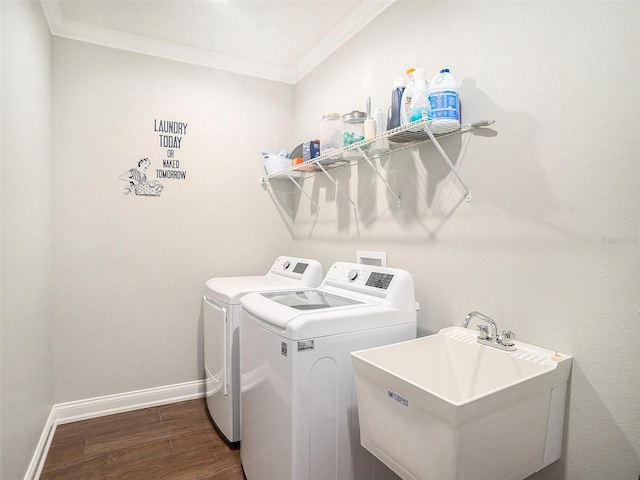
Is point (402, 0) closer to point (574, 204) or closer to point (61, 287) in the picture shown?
point (574, 204)

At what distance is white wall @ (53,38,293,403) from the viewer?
2391mm

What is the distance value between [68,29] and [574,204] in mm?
2942

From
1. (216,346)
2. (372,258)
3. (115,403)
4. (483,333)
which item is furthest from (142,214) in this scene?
(483,333)

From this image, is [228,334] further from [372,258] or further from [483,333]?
[483,333]

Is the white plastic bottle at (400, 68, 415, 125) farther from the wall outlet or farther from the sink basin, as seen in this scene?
the sink basin

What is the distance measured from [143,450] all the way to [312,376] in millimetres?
1380

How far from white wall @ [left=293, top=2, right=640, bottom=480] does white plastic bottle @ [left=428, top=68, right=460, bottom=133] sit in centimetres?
11

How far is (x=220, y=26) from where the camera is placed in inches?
94.2

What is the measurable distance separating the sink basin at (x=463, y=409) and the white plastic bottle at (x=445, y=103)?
2.81ft

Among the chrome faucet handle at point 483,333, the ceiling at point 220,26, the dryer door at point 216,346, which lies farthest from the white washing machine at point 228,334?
the ceiling at point 220,26

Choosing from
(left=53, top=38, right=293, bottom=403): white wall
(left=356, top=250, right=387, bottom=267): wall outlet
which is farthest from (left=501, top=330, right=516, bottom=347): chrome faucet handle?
(left=53, top=38, right=293, bottom=403): white wall

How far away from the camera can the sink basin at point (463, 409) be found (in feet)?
3.05

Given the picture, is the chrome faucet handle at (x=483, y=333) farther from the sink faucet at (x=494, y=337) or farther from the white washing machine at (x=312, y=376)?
the white washing machine at (x=312, y=376)

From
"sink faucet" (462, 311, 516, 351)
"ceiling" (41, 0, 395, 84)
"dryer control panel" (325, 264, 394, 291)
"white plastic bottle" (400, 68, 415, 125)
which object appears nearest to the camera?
"sink faucet" (462, 311, 516, 351)
